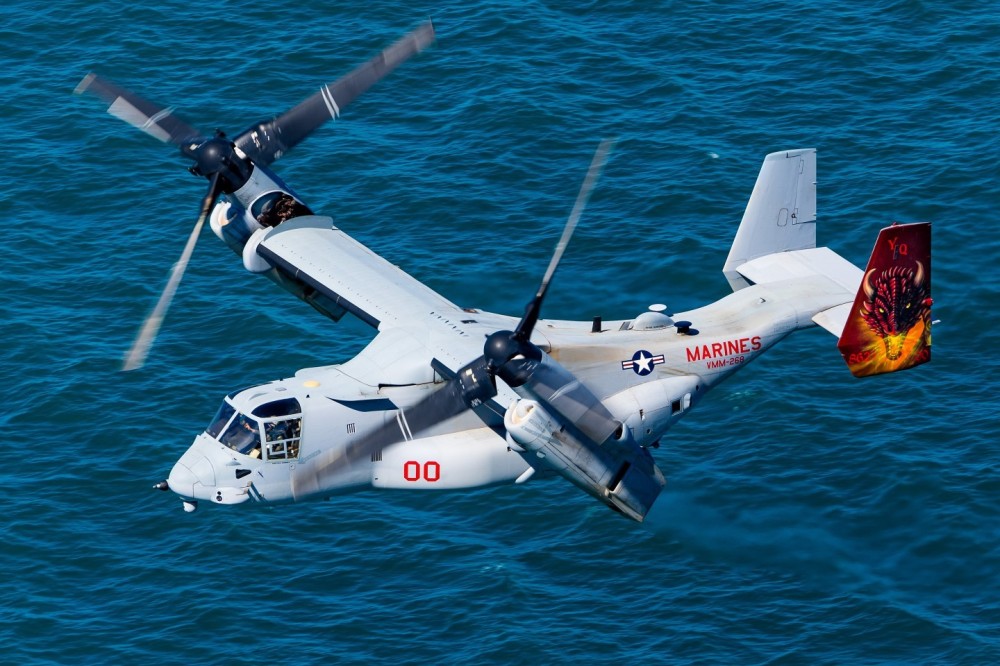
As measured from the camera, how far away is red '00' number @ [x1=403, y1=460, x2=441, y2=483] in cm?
5947

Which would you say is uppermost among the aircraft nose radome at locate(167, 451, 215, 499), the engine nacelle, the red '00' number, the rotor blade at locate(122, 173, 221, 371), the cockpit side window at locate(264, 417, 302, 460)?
the rotor blade at locate(122, 173, 221, 371)

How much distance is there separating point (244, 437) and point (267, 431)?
0.89m

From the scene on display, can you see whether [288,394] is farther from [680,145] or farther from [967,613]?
[680,145]

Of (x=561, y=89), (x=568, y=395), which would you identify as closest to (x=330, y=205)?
(x=561, y=89)

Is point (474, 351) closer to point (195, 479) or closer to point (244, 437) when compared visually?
point (244, 437)

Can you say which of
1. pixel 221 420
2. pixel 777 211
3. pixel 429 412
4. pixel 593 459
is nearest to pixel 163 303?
pixel 221 420

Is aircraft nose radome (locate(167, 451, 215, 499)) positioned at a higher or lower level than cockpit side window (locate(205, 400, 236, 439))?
lower

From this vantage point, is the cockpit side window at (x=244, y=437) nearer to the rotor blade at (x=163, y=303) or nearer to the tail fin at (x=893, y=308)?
the rotor blade at (x=163, y=303)

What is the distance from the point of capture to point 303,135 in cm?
6875

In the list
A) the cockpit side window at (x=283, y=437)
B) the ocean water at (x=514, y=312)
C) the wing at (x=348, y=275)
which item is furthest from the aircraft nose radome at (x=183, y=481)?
the ocean water at (x=514, y=312)

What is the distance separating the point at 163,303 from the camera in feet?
197

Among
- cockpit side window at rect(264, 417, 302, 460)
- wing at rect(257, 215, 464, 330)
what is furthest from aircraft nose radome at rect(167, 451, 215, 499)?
wing at rect(257, 215, 464, 330)

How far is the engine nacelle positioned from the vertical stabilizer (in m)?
13.1

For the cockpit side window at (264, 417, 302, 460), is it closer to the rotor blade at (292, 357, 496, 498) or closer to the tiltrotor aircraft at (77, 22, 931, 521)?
the tiltrotor aircraft at (77, 22, 931, 521)
